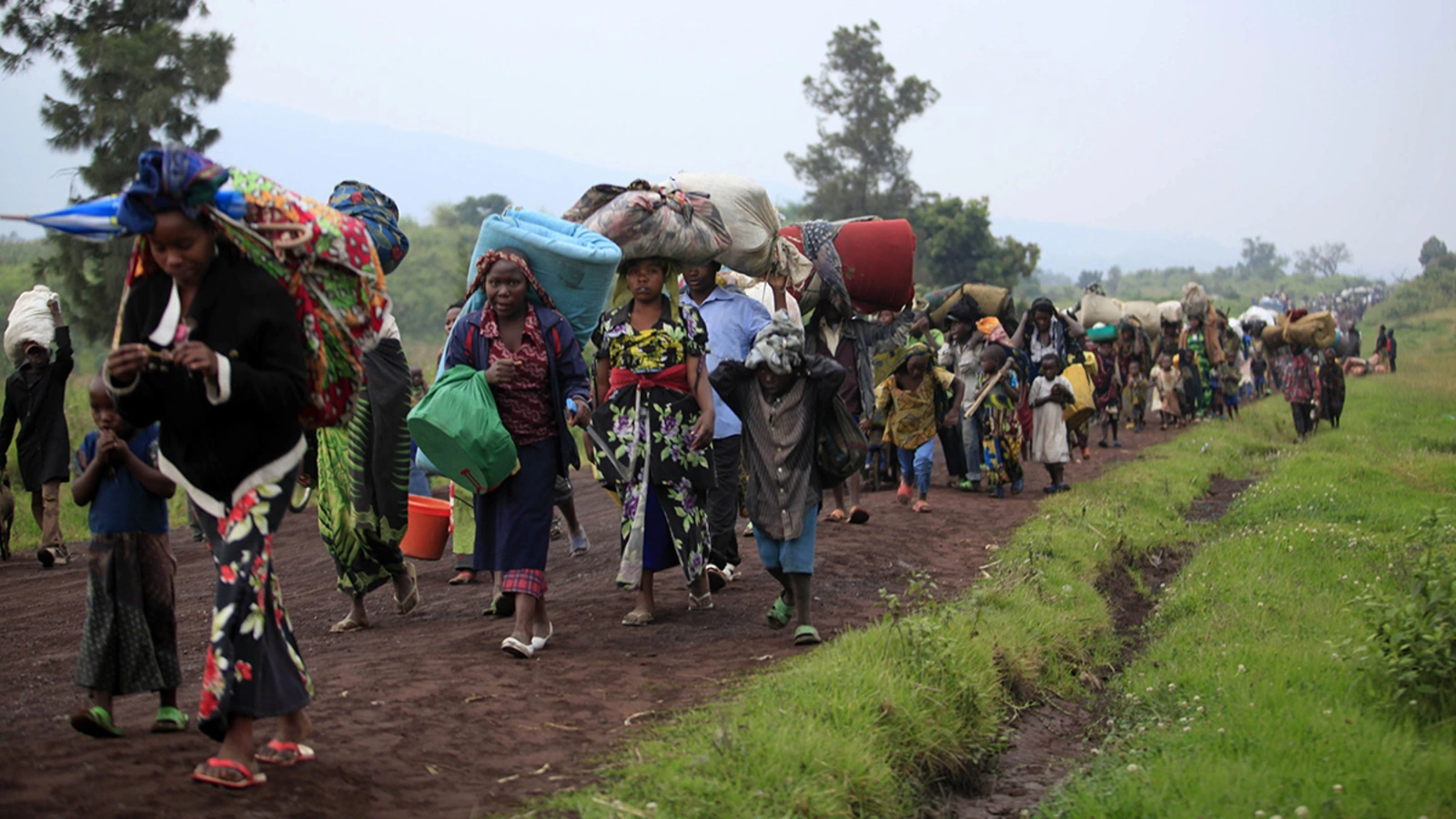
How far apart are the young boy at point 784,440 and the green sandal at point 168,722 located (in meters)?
2.94

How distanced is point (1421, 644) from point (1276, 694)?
61cm

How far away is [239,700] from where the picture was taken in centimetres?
394

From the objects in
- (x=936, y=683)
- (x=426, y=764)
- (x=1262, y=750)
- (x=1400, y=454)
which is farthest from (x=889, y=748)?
(x=1400, y=454)

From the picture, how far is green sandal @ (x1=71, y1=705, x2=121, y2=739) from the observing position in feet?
14.3

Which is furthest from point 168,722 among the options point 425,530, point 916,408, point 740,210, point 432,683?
Result: point 916,408

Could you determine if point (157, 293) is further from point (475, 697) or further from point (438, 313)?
point (438, 313)

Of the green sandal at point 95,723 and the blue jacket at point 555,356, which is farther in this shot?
the blue jacket at point 555,356

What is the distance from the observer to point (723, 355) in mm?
7797

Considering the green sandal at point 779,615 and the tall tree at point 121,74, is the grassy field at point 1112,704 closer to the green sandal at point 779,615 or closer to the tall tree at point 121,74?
the green sandal at point 779,615

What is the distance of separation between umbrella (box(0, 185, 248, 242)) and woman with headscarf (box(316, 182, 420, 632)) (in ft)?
8.08

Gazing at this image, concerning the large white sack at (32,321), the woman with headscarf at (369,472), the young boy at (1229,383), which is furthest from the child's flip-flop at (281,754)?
the young boy at (1229,383)

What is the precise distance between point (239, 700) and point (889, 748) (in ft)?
7.99

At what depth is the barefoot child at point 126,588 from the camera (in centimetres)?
446

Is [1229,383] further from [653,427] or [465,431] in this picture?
[465,431]
